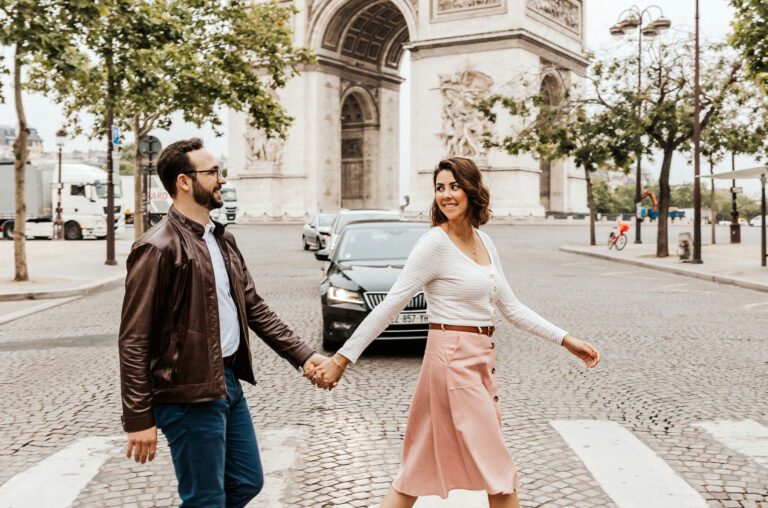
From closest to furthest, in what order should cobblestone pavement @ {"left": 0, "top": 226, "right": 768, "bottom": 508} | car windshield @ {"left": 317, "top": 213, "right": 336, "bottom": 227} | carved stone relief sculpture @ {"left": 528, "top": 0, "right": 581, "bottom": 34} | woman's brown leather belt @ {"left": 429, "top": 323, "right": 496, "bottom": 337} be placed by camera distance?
woman's brown leather belt @ {"left": 429, "top": 323, "right": 496, "bottom": 337} < cobblestone pavement @ {"left": 0, "top": 226, "right": 768, "bottom": 508} < car windshield @ {"left": 317, "top": 213, "right": 336, "bottom": 227} < carved stone relief sculpture @ {"left": 528, "top": 0, "right": 581, "bottom": 34}

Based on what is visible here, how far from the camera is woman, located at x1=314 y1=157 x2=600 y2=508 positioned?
325 cm

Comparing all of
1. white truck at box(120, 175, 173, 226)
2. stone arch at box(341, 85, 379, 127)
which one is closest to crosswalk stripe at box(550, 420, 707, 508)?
white truck at box(120, 175, 173, 226)

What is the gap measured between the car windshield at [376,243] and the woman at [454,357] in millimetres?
6249

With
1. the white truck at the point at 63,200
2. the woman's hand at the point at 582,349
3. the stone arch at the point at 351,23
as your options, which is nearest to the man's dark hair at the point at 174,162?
the woman's hand at the point at 582,349

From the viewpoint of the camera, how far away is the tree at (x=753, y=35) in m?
16.5

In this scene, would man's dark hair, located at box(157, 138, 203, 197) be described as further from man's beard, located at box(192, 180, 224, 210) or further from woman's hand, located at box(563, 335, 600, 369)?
woman's hand, located at box(563, 335, 600, 369)

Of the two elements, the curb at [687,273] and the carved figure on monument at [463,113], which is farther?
the carved figure on monument at [463,113]

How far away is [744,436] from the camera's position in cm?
558

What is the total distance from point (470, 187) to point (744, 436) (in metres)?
3.15

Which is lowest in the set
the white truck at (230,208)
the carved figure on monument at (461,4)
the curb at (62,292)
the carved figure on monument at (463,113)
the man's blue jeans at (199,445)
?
the curb at (62,292)

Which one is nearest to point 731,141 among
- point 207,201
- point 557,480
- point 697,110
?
point 697,110

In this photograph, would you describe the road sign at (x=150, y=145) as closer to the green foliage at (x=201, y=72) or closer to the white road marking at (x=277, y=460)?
the green foliage at (x=201, y=72)

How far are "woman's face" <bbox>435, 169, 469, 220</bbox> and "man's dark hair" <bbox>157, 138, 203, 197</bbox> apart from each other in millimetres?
908

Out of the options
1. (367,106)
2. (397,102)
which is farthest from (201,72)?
(397,102)
